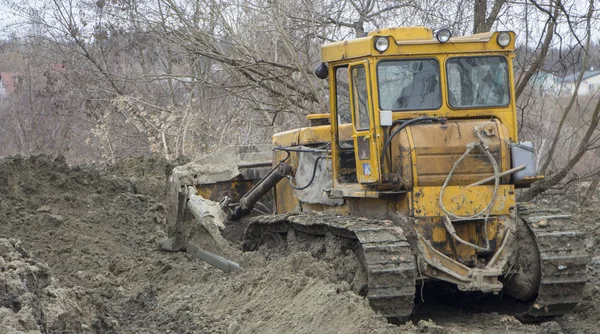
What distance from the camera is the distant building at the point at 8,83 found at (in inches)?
1245

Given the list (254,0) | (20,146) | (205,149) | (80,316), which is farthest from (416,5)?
(20,146)

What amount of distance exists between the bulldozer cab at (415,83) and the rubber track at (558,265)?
3.12 ft

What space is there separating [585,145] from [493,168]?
19.8 feet

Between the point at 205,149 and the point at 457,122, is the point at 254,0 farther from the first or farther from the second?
the point at 457,122

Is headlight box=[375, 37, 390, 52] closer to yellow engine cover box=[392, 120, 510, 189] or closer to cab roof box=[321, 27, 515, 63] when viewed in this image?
cab roof box=[321, 27, 515, 63]

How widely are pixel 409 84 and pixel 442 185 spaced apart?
3.30 feet

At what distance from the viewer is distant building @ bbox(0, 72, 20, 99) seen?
1245 inches

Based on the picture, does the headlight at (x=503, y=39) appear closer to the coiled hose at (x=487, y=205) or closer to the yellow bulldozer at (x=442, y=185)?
the yellow bulldozer at (x=442, y=185)

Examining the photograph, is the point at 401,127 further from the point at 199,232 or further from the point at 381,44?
the point at 199,232

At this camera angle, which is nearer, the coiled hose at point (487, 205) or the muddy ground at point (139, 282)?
the muddy ground at point (139, 282)

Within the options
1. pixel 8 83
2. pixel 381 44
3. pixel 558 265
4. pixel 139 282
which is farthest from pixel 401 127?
pixel 8 83

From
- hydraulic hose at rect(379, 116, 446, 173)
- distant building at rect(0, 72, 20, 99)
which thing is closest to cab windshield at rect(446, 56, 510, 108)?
hydraulic hose at rect(379, 116, 446, 173)

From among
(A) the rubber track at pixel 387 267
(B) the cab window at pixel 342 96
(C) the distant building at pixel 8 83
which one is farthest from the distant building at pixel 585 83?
(C) the distant building at pixel 8 83

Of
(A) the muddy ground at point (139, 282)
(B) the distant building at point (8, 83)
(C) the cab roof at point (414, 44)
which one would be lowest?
(A) the muddy ground at point (139, 282)
